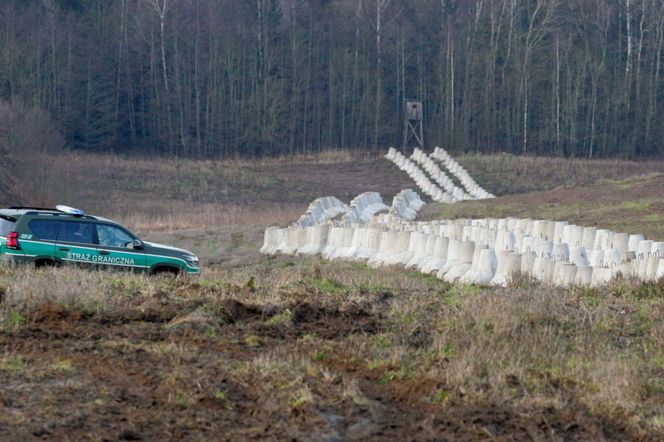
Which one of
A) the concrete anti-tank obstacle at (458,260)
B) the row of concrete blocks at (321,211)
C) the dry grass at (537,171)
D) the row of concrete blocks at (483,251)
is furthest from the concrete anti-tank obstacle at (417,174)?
the concrete anti-tank obstacle at (458,260)

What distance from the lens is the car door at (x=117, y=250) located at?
1814 centimetres

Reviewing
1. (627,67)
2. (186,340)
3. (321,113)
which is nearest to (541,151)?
(627,67)

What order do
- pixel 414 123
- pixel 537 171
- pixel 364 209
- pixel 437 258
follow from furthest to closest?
pixel 414 123 < pixel 537 171 < pixel 364 209 < pixel 437 258

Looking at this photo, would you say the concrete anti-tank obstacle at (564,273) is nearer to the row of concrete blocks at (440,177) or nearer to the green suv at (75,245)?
the green suv at (75,245)

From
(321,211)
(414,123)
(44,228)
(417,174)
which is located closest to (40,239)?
(44,228)

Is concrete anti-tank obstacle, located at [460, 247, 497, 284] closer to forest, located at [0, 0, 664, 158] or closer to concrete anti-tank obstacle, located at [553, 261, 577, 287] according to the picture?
concrete anti-tank obstacle, located at [553, 261, 577, 287]

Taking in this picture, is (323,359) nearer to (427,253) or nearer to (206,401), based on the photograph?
(206,401)

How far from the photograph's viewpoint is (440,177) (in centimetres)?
5800

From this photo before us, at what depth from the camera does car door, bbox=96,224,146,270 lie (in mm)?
18141

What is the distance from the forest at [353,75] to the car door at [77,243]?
57.8 meters

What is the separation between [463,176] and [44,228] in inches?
1661

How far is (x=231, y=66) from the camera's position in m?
81.1

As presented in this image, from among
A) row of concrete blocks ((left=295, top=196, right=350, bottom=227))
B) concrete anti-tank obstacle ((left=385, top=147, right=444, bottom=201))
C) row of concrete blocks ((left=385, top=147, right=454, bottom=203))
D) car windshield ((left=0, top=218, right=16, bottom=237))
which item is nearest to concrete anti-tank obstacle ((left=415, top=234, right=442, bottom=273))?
car windshield ((left=0, top=218, right=16, bottom=237))

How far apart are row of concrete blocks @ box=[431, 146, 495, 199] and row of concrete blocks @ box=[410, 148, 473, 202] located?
46cm
